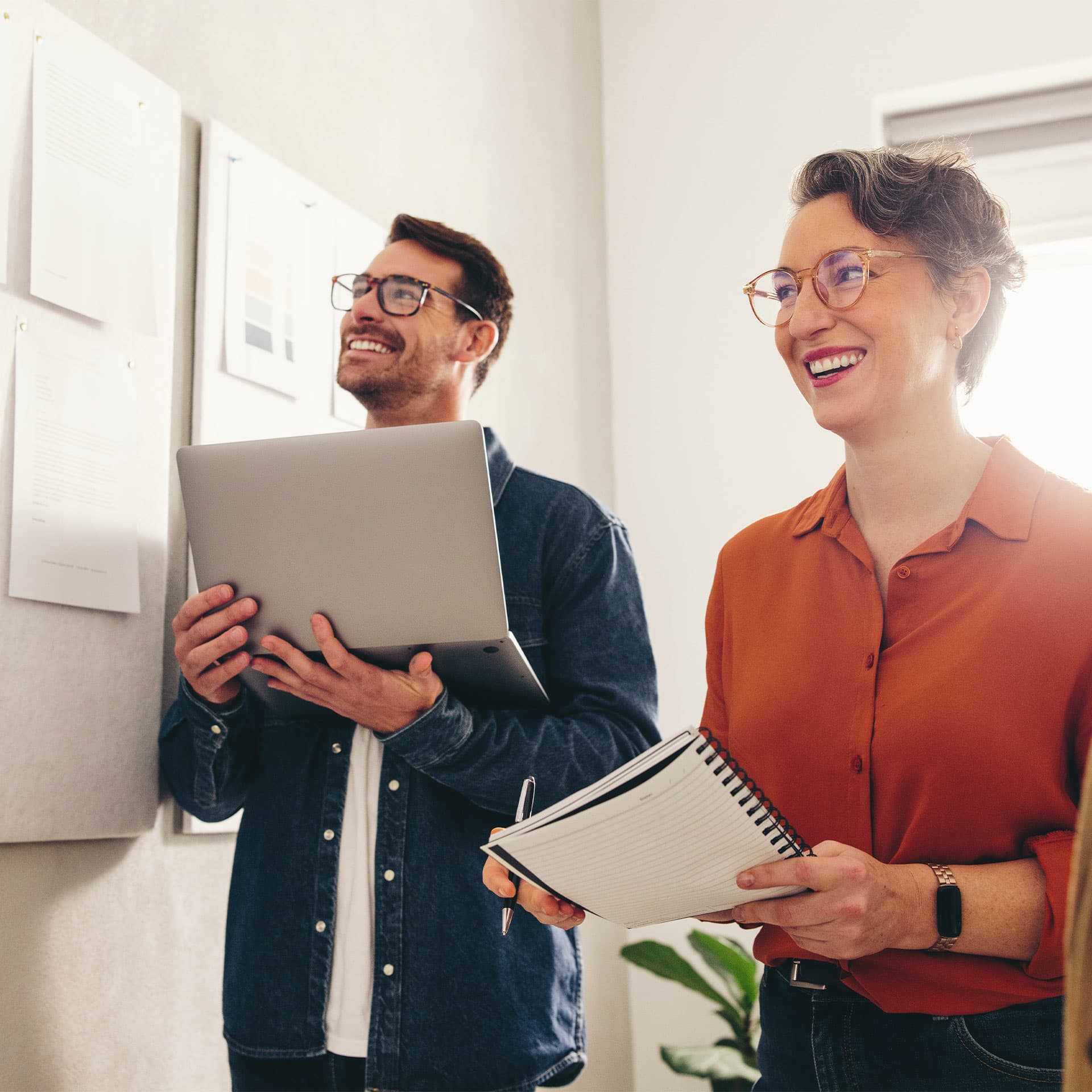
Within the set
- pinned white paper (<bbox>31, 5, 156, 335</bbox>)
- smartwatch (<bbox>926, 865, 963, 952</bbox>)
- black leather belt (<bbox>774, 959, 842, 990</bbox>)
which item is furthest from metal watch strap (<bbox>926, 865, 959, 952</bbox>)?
pinned white paper (<bbox>31, 5, 156, 335</bbox>)

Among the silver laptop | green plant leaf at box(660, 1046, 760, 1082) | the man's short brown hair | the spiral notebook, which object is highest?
the man's short brown hair

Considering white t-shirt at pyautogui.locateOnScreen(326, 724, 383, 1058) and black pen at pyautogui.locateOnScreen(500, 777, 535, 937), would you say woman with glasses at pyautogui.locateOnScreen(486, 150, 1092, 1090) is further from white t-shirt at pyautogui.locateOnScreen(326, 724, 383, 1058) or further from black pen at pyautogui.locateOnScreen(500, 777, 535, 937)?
white t-shirt at pyautogui.locateOnScreen(326, 724, 383, 1058)

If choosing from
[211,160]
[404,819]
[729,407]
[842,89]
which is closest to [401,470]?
[404,819]

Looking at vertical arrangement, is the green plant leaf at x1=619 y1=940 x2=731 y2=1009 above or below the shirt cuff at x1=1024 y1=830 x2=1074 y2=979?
below

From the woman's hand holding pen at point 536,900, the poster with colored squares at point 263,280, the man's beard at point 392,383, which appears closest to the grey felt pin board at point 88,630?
the poster with colored squares at point 263,280

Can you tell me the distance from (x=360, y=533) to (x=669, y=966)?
65.3 inches

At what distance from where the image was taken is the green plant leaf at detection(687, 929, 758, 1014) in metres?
2.41

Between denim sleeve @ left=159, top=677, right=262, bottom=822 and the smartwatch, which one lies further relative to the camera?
denim sleeve @ left=159, top=677, right=262, bottom=822

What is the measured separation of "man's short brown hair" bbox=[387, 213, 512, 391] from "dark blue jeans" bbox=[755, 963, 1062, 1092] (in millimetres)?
1047

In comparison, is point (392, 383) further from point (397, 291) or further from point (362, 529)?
point (362, 529)

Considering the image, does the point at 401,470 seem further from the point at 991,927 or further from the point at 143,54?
the point at 143,54

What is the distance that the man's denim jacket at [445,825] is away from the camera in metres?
1.22

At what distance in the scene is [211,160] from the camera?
167cm

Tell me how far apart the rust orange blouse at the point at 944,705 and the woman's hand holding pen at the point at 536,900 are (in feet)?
0.64
